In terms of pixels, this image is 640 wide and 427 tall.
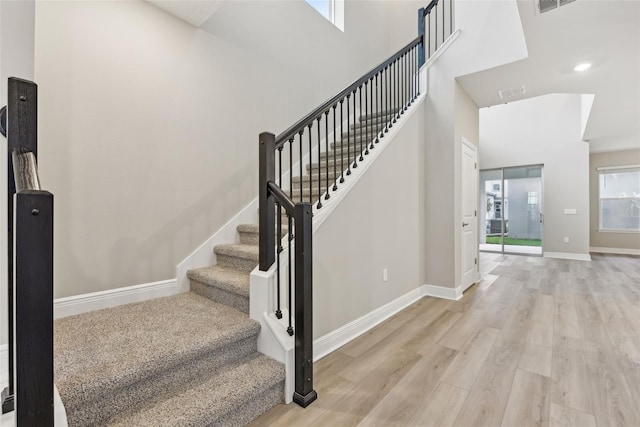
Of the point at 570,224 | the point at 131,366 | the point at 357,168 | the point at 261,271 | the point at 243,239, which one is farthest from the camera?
the point at 570,224

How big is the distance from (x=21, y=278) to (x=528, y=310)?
13.0 feet

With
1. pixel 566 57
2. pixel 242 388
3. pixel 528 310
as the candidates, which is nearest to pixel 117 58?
pixel 242 388

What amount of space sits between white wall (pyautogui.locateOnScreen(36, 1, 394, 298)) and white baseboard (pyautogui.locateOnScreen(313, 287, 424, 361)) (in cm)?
135

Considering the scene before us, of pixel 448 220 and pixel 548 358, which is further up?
pixel 448 220

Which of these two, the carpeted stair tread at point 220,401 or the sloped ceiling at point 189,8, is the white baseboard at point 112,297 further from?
the sloped ceiling at point 189,8

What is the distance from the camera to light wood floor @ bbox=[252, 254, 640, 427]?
62.1 inches

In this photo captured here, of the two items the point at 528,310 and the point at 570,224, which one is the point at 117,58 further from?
the point at 570,224

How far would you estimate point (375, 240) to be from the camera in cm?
279

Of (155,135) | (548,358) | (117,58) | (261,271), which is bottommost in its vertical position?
(548,358)

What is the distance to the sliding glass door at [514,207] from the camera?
738cm

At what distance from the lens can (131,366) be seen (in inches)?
53.2

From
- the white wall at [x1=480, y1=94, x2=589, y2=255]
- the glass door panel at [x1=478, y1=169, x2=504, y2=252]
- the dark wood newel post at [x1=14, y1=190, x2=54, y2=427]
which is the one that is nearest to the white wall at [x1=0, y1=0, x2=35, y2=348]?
the dark wood newel post at [x1=14, y1=190, x2=54, y2=427]

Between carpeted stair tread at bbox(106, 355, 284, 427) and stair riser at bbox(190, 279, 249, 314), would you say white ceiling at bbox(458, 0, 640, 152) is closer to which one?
stair riser at bbox(190, 279, 249, 314)

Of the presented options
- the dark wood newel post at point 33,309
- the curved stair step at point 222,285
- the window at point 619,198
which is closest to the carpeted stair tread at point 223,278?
the curved stair step at point 222,285
